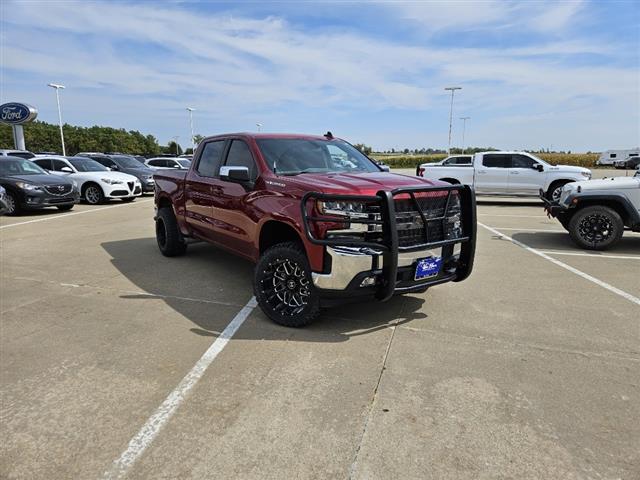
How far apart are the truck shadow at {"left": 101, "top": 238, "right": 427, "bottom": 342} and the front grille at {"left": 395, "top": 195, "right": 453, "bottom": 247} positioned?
901 millimetres

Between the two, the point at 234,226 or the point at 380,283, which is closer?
the point at 380,283

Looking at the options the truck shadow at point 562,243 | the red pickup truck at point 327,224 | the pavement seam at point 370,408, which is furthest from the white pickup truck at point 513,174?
the pavement seam at point 370,408

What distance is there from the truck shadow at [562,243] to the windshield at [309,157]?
14.7ft

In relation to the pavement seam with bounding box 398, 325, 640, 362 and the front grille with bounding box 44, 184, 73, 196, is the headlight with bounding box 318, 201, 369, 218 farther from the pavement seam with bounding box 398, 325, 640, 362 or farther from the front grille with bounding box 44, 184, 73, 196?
the front grille with bounding box 44, 184, 73, 196

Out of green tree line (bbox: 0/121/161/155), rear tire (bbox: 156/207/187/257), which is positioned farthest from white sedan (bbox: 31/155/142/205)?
green tree line (bbox: 0/121/161/155)

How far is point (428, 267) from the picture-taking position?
4.02 m

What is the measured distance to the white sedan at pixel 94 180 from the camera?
15.1 metres

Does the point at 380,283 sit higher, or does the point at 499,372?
the point at 380,283

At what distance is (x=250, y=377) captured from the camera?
3328 millimetres

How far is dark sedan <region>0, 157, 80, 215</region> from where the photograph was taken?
11.9 metres

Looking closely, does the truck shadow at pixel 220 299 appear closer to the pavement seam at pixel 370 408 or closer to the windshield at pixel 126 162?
the pavement seam at pixel 370 408

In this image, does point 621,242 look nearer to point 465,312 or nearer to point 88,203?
point 465,312

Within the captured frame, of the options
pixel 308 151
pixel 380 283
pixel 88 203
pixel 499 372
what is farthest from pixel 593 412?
pixel 88 203

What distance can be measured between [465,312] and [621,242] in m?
5.61
